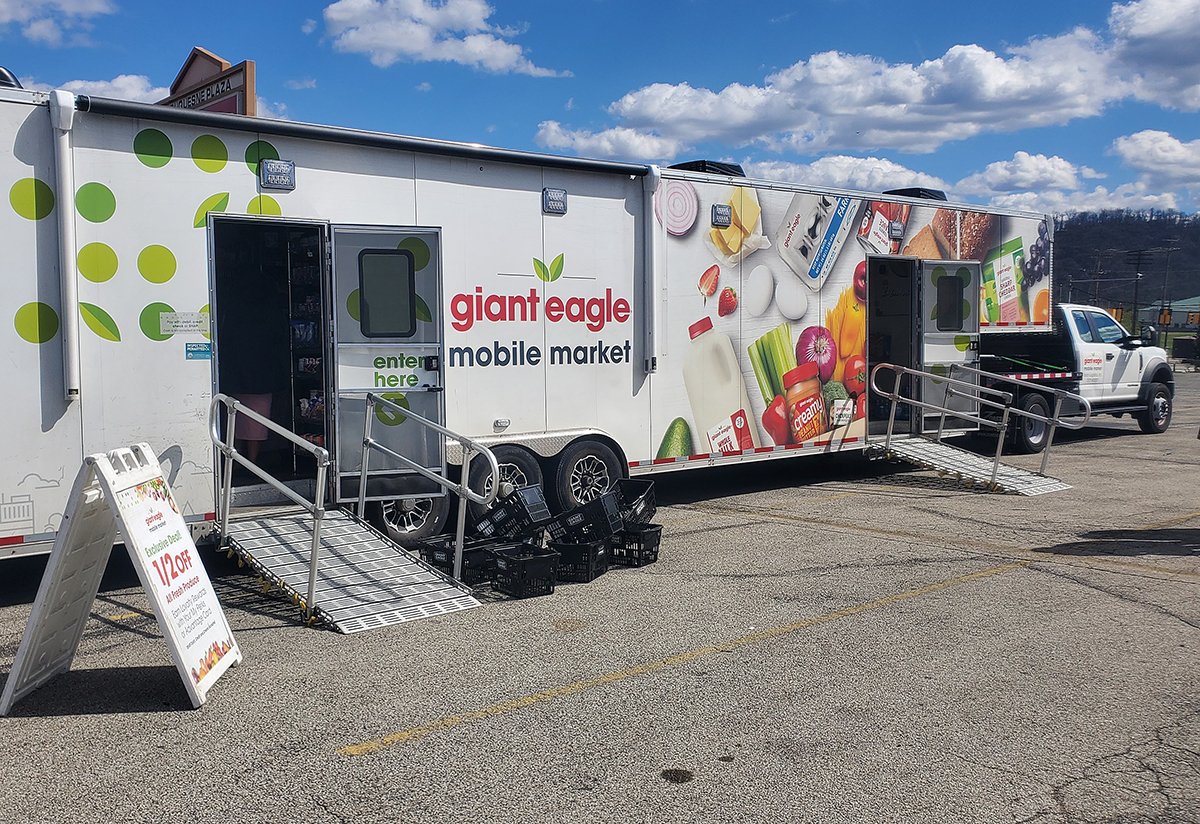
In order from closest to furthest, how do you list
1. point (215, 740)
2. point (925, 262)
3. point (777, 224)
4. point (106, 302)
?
point (215, 740) < point (106, 302) < point (777, 224) < point (925, 262)

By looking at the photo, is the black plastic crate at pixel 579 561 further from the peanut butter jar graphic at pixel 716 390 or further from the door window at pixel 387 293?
the peanut butter jar graphic at pixel 716 390

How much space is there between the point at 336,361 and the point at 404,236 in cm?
111

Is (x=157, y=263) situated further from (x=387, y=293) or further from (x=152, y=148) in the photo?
(x=387, y=293)

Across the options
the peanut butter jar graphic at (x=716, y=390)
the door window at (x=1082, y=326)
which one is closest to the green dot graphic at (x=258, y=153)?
the peanut butter jar graphic at (x=716, y=390)

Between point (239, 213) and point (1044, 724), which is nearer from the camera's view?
point (1044, 724)

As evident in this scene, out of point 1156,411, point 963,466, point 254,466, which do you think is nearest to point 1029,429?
point 963,466

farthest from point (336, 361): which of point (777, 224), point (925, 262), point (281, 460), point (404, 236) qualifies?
point (925, 262)

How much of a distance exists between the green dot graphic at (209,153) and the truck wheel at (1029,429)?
11524mm

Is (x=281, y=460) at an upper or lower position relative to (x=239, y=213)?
lower

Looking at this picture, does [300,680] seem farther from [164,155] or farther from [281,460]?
[281,460]

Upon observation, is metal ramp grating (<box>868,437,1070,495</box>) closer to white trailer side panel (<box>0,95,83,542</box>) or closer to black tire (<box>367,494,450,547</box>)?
black tire (<box>367,494,450,547</box>)

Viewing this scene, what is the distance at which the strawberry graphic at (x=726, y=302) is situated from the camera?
10.9 metres

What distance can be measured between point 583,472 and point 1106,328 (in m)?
11.0

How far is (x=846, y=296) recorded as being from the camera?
40.3 feet
